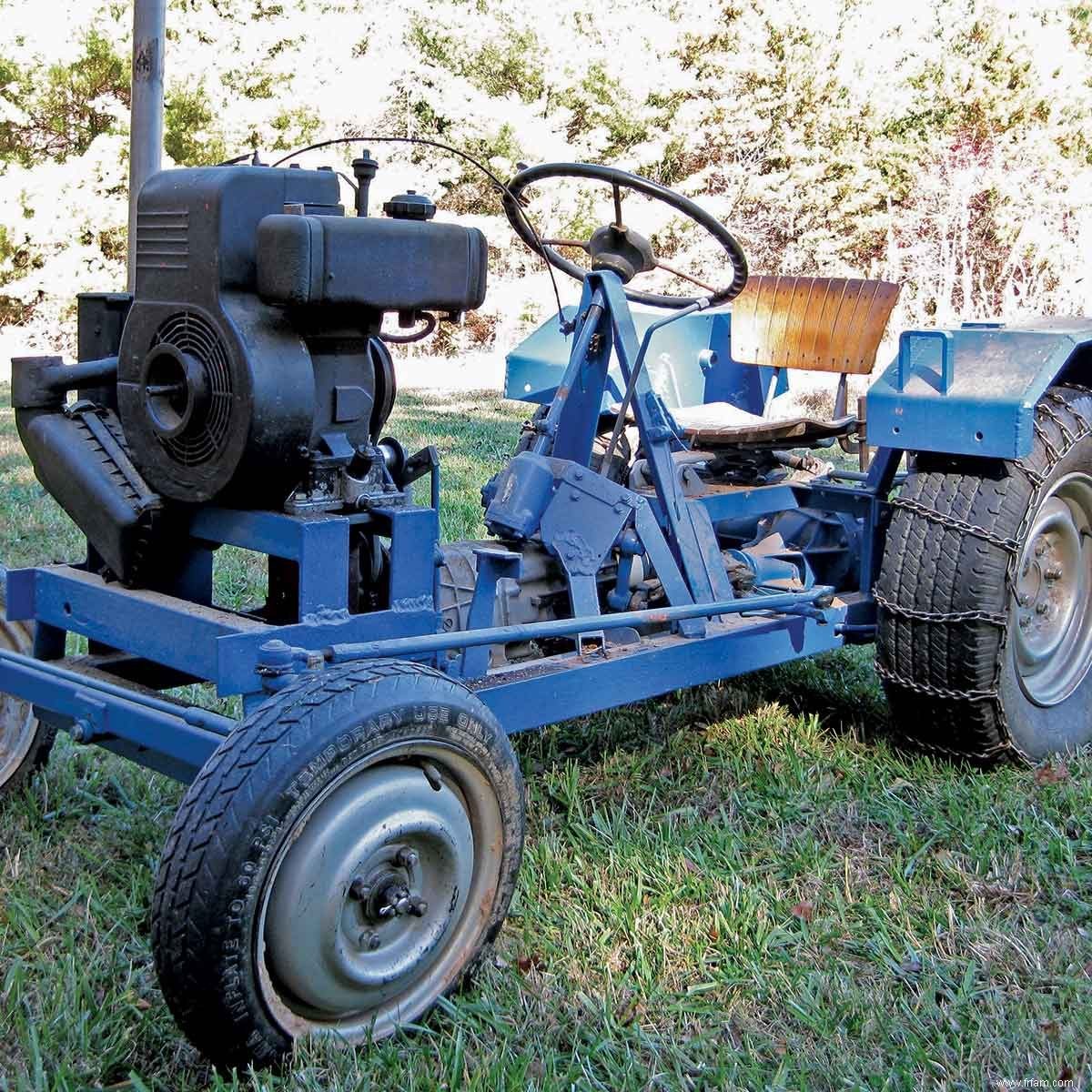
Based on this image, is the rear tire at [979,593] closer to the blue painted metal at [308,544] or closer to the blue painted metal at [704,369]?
the blue painted metal at [704,369]

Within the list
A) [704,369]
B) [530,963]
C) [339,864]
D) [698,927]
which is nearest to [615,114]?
[704,369]

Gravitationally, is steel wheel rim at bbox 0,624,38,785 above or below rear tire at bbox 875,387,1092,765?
below

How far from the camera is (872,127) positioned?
569 inches

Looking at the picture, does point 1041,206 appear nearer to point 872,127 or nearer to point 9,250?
point 872,127

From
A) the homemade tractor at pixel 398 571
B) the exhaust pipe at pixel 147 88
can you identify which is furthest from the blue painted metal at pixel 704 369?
the exhaust pipe at pixel 147 88

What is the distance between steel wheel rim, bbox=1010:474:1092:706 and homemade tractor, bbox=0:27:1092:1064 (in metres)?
0.01

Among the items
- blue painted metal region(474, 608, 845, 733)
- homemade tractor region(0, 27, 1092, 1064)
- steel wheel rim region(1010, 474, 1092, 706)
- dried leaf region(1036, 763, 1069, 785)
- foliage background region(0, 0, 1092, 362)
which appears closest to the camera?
homemade tractor region(0, 27, 1092, 1064)

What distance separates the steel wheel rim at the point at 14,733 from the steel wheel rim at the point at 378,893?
1254 millimetres

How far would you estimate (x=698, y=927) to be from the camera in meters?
2.57

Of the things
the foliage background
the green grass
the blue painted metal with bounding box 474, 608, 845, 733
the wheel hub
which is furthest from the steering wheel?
the foliage background

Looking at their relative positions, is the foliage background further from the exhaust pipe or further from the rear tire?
the rear tire

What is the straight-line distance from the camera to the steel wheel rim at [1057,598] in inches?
Result: 138

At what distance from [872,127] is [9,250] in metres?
9.76

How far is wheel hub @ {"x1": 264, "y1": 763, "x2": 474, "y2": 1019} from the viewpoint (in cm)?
204
